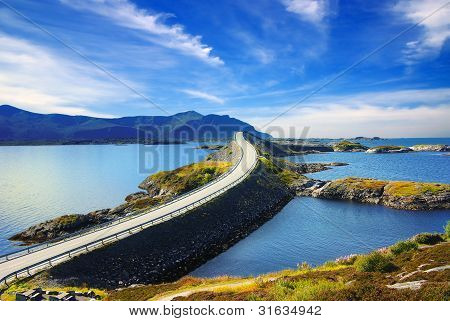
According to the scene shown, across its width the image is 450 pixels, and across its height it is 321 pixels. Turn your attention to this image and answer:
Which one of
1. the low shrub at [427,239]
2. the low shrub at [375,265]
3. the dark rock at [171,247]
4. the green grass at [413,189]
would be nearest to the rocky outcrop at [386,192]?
the green grass at [413,189]

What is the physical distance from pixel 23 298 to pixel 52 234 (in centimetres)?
4003

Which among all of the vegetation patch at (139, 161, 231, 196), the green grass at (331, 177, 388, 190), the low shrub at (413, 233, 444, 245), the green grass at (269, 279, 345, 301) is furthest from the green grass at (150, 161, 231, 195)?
the green grass at (269, 279, 345, 301)

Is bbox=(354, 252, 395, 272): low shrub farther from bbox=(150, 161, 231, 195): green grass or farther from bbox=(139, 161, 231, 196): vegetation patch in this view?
bbox=(150, 161, 231, 195): green grass

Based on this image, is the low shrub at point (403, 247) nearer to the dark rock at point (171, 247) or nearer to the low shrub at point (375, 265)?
the low shrub at point (375, 265)

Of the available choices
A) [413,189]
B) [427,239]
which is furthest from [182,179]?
[427,239]

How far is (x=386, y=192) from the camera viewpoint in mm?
72438

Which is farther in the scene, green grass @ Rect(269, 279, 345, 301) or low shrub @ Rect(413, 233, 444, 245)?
low shrub @ Rect(413, 233, 444, 245)

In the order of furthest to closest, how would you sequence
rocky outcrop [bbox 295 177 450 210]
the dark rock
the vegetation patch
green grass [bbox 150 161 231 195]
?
the vegetation patch
green grass [bbox 150 161 231 195]
rocky outcrop [bbox 295 177 450 210]
the dark rock

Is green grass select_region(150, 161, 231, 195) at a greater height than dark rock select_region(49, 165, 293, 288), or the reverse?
green grass select_region(150, 161, 231, 195)

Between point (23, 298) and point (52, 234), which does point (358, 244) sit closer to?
point (23, 298)

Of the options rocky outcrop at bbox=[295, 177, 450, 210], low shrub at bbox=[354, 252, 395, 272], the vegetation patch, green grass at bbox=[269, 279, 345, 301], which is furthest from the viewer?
the vegetation patch

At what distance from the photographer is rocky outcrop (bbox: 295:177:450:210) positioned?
215 ft

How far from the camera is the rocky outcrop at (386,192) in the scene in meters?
65.6

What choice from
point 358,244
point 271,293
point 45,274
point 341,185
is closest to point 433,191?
point 341,185
